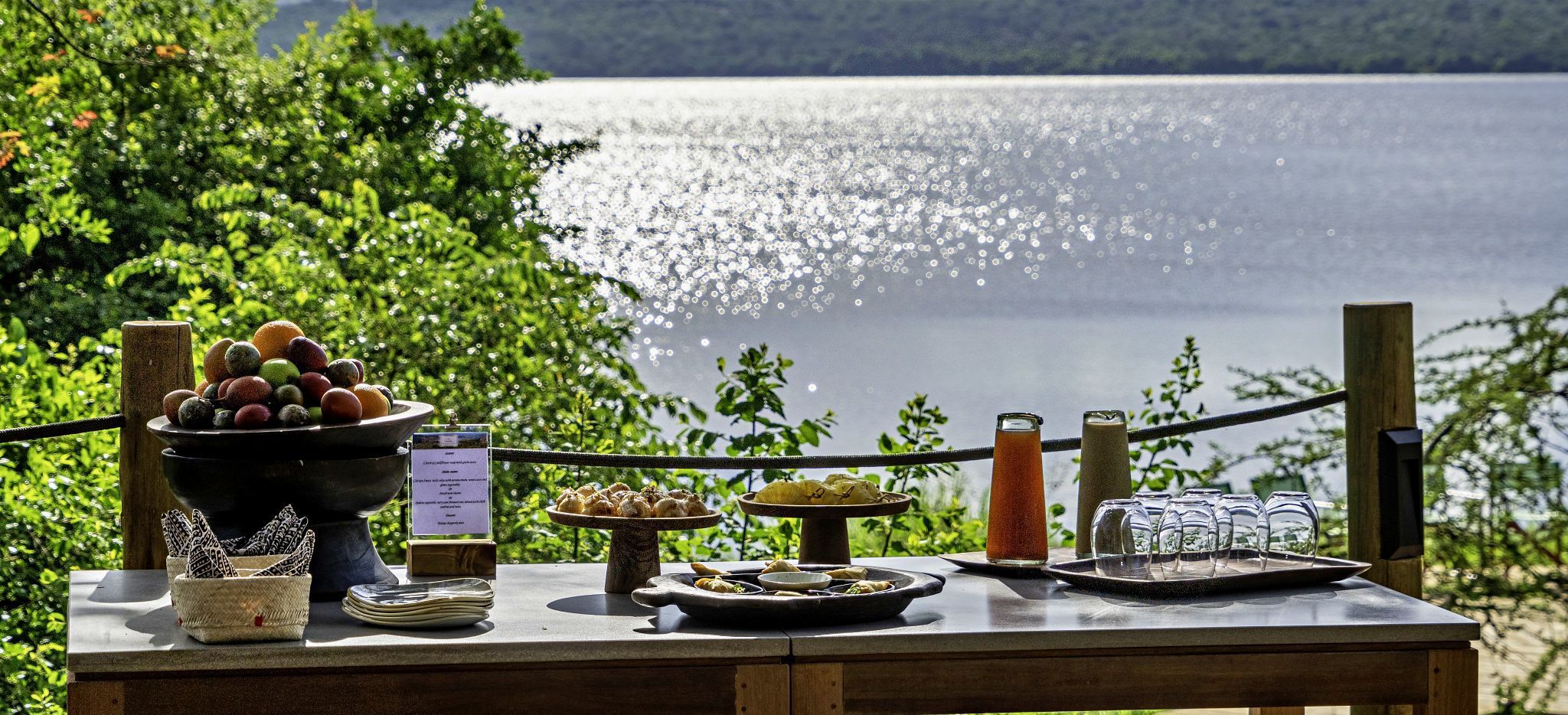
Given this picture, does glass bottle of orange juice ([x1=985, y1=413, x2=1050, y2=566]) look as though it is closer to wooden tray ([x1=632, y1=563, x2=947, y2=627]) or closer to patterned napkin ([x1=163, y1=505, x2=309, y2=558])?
wooden tray ([x1=632, y1=563, x2=947, y2=627])

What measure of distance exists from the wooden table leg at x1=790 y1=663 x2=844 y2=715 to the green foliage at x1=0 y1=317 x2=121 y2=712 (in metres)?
2.90

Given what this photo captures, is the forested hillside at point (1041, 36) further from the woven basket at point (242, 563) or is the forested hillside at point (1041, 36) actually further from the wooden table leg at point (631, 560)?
the woven basket at point (242, 563)

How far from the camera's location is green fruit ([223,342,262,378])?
2395mm

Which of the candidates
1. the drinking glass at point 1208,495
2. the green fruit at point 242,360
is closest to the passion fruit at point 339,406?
the green fruit at point 242,360

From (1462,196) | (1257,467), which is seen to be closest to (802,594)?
(1257,467)

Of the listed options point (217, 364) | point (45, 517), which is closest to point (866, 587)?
point (217, 364)

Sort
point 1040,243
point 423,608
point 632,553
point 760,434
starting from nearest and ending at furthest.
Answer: point 423,608 → point 632,553 → point 760,434 → point 1040,243

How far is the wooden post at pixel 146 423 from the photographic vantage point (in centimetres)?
282

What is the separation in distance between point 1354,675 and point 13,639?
409 cm

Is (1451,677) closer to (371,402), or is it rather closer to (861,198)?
(371,402)

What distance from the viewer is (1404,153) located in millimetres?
61250

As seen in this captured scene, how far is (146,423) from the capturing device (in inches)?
111

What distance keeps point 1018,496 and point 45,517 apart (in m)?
3.01

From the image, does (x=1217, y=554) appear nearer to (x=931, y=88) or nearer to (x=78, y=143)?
(x=78, y=143)
